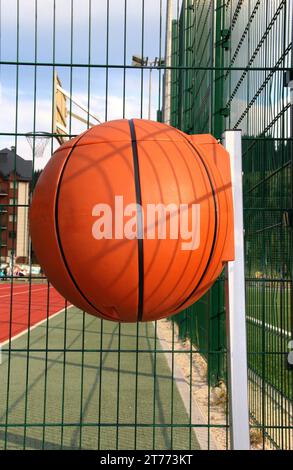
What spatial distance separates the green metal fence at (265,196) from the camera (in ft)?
11.3

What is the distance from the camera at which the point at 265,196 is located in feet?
13.6

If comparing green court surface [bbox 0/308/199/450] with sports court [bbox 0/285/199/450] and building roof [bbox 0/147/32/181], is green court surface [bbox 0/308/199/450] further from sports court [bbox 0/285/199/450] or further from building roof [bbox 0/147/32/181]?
building roof [bbox 0/147/32/181]

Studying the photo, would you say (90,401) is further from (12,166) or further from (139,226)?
(139,226)

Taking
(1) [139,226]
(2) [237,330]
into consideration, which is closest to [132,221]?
(1) [139,226]

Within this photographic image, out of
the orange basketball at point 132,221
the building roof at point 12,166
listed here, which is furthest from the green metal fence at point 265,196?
the building roof at point 12,166

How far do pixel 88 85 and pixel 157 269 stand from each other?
1.88 metres

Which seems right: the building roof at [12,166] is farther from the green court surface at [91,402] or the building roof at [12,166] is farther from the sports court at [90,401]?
the green court surface at [91,402]

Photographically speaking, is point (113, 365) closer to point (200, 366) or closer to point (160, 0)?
point (200, 366)

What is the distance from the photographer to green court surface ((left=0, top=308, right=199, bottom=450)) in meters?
3.40

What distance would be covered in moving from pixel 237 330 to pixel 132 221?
75cm

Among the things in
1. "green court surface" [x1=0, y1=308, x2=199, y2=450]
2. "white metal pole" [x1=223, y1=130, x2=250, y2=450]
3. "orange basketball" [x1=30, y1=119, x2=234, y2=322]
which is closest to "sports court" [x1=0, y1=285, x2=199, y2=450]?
"green court surface" [x1=0, y1=308, x2=199, y2=450]

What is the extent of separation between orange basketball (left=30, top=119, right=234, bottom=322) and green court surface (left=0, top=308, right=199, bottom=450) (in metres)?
1.19

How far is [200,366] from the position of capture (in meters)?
7.39

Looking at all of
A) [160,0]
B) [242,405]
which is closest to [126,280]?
[242,405]
